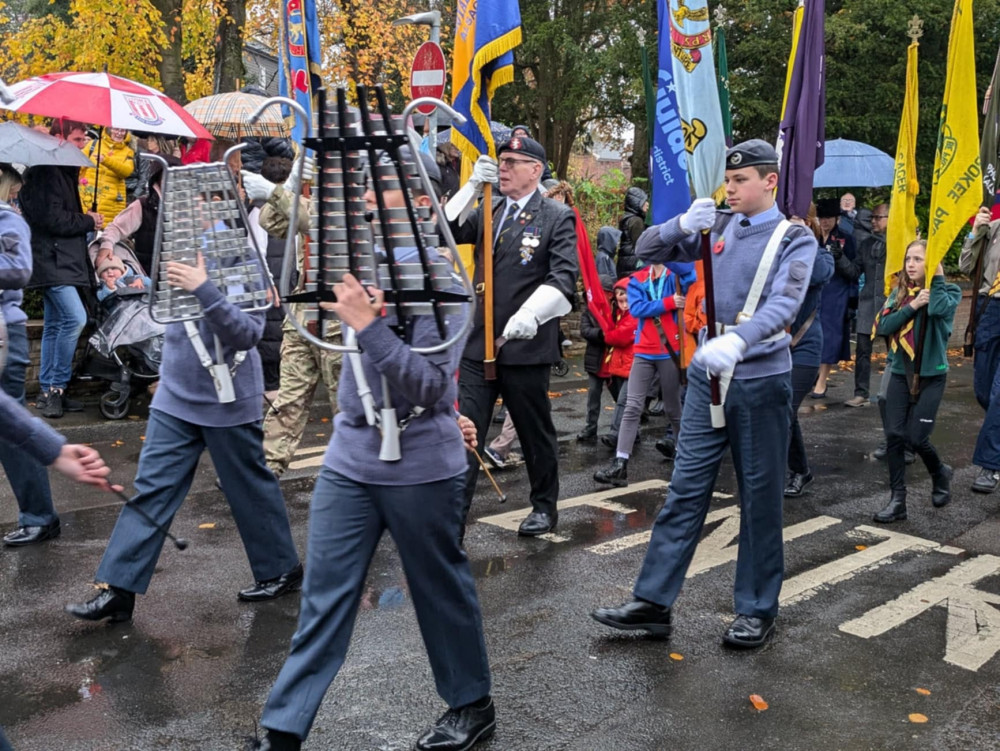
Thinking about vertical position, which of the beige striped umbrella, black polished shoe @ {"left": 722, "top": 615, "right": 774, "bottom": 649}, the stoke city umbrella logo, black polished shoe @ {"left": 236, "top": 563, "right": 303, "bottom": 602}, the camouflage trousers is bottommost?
black polished shoe @ {"left": 722, "top": 615, "right": 774, "bottom": 649}

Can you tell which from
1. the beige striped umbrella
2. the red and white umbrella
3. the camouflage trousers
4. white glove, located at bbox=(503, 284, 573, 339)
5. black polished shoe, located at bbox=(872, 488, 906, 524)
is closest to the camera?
white glove, located at bbox=(503, 284, 573, 339)

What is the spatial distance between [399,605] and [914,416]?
13.1 ft

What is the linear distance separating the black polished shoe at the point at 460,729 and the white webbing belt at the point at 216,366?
1.81 metres

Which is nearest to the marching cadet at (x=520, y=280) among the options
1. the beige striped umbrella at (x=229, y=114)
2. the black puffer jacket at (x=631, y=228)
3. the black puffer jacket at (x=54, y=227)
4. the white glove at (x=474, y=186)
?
the white glove at (x=474, y=186)

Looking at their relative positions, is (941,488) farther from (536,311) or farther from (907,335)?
(536,311)

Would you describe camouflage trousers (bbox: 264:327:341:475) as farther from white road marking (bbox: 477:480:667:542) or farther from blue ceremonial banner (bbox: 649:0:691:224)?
blue ceremonial banner (bbox: 649:0:691:224)

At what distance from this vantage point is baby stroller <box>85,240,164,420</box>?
883 centimetres

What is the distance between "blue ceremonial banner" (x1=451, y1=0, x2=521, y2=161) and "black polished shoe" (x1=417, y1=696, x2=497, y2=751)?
3327mm

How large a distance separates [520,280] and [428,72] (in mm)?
2079

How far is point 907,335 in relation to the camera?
7.34 m

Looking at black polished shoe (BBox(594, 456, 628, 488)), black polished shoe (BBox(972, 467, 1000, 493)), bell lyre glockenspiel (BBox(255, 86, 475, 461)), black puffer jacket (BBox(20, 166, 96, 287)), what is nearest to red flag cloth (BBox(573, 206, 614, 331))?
black polished shoe (BBox(594, 456, 628, 488))

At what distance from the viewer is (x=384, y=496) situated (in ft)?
11.2

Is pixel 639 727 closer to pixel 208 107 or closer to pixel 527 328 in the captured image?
pixel 527 328

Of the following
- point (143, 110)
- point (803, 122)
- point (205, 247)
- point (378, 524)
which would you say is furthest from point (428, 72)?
point (378, 524)
